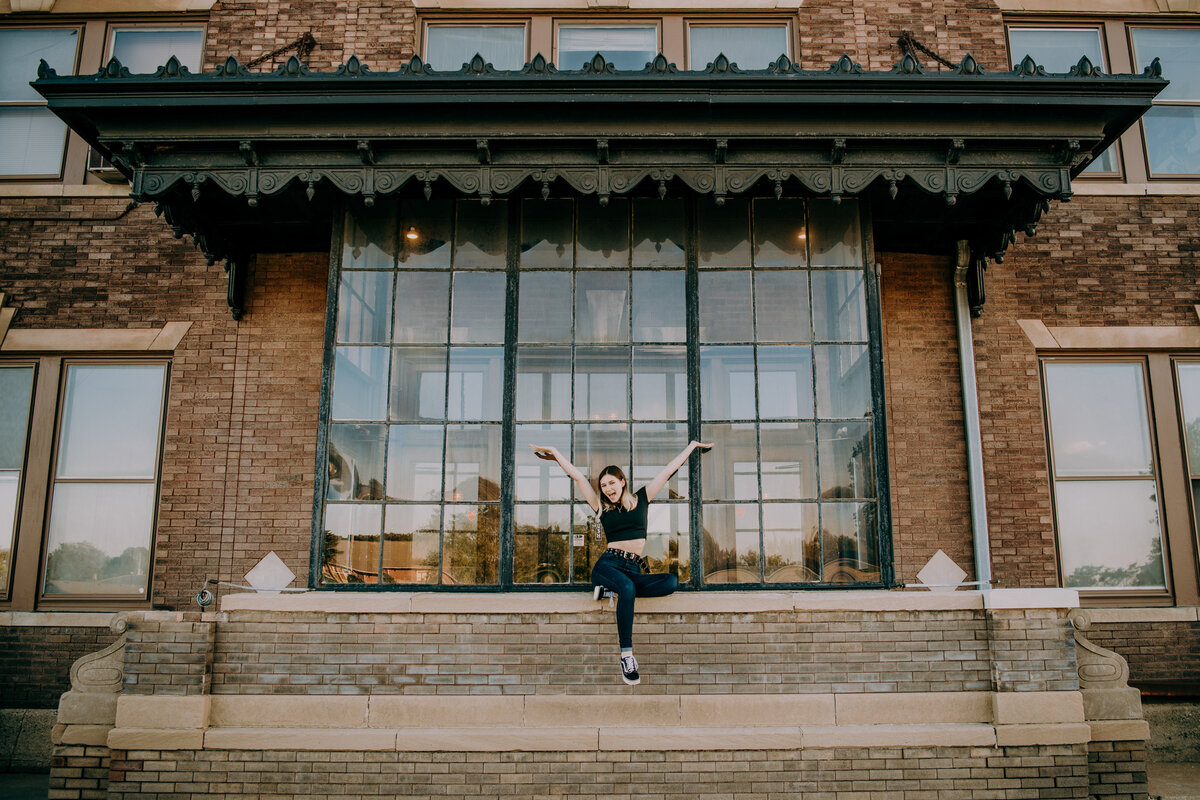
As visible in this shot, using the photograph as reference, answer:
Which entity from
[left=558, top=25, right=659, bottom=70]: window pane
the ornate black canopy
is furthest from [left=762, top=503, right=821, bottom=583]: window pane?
[left=558, top=25, right=659, bottom=70]: window pane

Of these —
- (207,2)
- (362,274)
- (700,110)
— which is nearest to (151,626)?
(362,274)

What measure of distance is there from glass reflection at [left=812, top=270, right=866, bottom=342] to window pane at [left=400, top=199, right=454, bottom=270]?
3.12 metres

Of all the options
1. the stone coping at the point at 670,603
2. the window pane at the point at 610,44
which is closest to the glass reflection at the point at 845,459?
the stone coping at the point at 670,603

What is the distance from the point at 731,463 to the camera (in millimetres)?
6445

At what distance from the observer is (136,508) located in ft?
25.4

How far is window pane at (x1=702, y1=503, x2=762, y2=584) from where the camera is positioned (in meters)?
6.34

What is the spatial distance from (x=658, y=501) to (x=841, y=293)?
7.53 feet

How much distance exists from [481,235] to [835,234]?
2985 mm

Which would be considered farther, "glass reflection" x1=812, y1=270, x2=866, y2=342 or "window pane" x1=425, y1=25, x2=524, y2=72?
"window pane" x1=425, y1=25, x2=524, y2=72

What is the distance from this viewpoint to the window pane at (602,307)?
6648 millimetres

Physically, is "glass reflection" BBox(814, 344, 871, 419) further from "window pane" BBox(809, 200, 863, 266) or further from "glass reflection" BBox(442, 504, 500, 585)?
"glass reflection" BBox(442, 504, 500, 585)

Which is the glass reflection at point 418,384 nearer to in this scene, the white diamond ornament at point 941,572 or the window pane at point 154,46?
the white diamond ornament at point 941,572

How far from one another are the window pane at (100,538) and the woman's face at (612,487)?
4817mm

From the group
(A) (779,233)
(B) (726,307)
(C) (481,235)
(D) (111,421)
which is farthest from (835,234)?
(D) (111,421)
